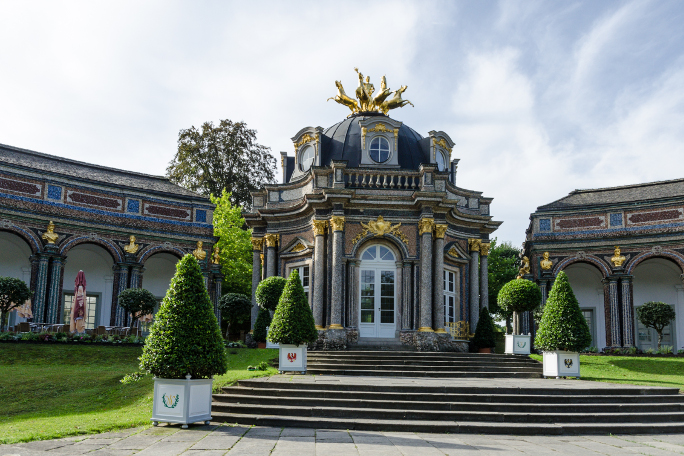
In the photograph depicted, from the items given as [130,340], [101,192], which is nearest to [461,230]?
[130,340]

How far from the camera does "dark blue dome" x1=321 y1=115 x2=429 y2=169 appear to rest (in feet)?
87.5

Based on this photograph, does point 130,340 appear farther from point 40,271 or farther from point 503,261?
point 503,261

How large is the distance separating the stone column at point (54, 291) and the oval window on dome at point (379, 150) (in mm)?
13876

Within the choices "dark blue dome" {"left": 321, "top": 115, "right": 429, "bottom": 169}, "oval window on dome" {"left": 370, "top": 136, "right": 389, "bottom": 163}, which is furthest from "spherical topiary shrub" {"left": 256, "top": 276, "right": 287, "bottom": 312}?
"oval window on dome" {"left": 370, "top": 136, "right": 389, "bottom": 163}

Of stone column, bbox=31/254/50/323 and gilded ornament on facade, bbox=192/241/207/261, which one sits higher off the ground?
gilded ornament on facade, bbox=192/241/207/261

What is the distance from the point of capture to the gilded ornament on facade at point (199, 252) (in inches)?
1158

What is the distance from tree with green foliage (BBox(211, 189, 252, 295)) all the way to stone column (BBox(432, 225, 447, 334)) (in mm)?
15607

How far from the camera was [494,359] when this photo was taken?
19969 mm

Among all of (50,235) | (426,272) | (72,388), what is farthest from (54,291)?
(426,272)

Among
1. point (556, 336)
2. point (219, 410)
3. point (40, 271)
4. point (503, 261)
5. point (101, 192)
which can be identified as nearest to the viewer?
point (219, 410)

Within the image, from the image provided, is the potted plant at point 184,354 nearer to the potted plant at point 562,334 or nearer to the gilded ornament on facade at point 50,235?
the potted plant at point 562,334

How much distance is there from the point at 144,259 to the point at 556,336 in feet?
61.1

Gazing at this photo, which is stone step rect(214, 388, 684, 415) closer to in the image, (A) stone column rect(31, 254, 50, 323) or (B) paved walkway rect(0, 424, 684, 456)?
(B) paved walkway rect(0, 424, 684, 456)

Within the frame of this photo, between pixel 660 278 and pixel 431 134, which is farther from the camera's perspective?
pixel 660 278
